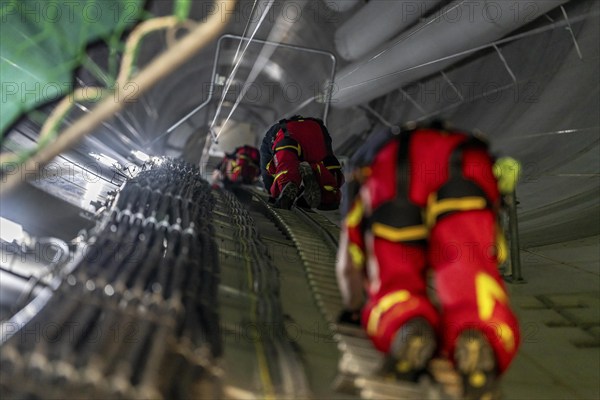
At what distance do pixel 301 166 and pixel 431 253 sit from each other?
3.09 meters

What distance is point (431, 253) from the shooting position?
1.78m

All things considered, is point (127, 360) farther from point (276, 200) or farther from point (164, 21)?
point (276, 200)

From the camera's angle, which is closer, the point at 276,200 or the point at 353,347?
the point at 353,347

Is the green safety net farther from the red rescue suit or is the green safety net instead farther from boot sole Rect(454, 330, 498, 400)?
boot sole Rect(454, 330, 498, 400)

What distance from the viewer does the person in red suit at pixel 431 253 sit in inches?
62.7

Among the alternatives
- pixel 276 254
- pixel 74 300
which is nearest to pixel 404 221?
pixel 74 300

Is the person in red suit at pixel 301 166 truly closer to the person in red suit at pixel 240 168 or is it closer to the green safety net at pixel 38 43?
the person in red suit at pixel 240 168

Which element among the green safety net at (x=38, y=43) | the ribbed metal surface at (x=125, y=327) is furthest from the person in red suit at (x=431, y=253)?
the green safety net at (x=38, y=43)

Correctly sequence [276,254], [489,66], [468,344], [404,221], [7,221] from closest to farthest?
[468,344], [404,221], [7,221], [276,254], [489,66]

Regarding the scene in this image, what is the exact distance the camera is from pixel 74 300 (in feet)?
5.28

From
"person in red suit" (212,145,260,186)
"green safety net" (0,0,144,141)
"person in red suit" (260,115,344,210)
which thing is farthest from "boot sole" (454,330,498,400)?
"person in red suit" (212,145,260,186)

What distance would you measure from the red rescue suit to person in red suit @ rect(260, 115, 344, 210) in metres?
2.88

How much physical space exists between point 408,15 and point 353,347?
18.5 ft

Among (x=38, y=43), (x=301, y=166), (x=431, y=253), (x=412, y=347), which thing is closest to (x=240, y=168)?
(x=301, y=166)
